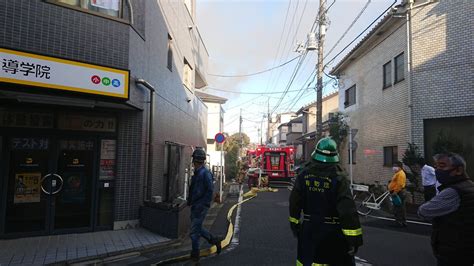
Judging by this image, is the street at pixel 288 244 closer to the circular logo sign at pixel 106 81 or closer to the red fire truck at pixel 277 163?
the circular logo sign at pixel 106 81

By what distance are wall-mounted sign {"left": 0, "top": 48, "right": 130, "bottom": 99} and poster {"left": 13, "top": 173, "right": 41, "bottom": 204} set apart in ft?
7.62

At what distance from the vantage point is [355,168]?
19719mm

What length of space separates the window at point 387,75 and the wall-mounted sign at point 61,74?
Result: 11.6 metres

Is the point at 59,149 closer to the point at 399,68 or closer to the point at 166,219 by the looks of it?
the point at 166,219

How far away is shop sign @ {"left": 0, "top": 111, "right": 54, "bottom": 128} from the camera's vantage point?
7.61m

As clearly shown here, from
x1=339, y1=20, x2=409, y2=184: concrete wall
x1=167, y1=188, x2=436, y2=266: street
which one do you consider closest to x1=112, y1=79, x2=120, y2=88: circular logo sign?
x1=167, y1=188, x2=436, y2=266: street

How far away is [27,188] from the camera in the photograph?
25.7ft

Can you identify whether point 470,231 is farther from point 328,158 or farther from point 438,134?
point 438,134

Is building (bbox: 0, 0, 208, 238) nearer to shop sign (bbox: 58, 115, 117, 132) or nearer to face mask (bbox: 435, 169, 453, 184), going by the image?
shop sign (bbox: 58, 115, 117, 132)

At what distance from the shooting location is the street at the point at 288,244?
659 centimetres

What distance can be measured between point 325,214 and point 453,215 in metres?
1.19

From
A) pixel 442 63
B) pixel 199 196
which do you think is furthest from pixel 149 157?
pixel 442 63

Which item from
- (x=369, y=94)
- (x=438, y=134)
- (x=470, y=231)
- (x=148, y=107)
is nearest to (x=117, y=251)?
(x=148, y=107)

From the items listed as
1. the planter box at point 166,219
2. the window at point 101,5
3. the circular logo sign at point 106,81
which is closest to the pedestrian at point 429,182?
the planter box at point 166,219
